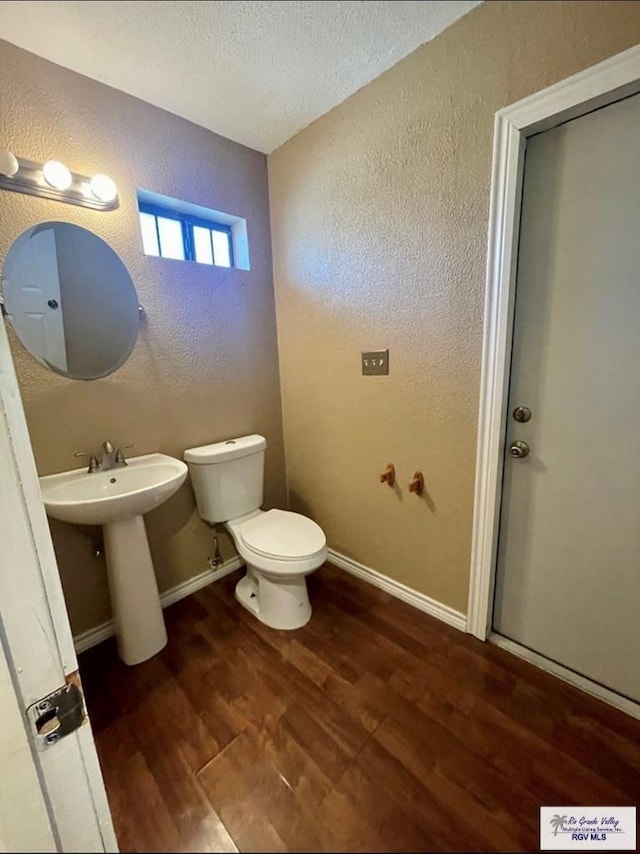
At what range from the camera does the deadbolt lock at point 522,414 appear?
120 centimetres

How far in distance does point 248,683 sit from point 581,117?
2.05 meters

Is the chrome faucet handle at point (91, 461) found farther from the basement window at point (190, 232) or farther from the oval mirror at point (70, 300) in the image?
the basement window at point (190, 232)

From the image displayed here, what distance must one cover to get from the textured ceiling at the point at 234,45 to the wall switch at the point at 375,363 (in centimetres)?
90

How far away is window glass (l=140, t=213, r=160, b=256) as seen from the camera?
147 cm

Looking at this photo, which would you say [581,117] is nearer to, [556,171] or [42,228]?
[556,171]

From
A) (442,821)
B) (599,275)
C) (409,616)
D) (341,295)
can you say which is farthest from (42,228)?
(409,616)

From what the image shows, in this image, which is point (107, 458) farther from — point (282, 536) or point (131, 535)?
point (282, 536)

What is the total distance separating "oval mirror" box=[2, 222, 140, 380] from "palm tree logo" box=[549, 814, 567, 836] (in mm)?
1759

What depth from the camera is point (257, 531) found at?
1555 millimetres

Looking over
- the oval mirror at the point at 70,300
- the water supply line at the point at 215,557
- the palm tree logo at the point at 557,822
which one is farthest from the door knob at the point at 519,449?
the oval mirror at the point at 70,300

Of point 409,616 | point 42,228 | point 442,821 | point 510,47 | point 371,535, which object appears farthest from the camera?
point 371,535

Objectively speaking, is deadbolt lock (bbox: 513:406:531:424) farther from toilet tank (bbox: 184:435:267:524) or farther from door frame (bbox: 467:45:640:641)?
toilet tank (bbox: 184:435:267:524)

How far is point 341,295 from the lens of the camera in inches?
62.7

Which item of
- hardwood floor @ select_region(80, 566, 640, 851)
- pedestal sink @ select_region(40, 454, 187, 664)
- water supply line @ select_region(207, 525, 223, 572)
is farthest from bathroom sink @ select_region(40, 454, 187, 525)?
hardwood floor @ select_region(80, 566, 640, 851)
